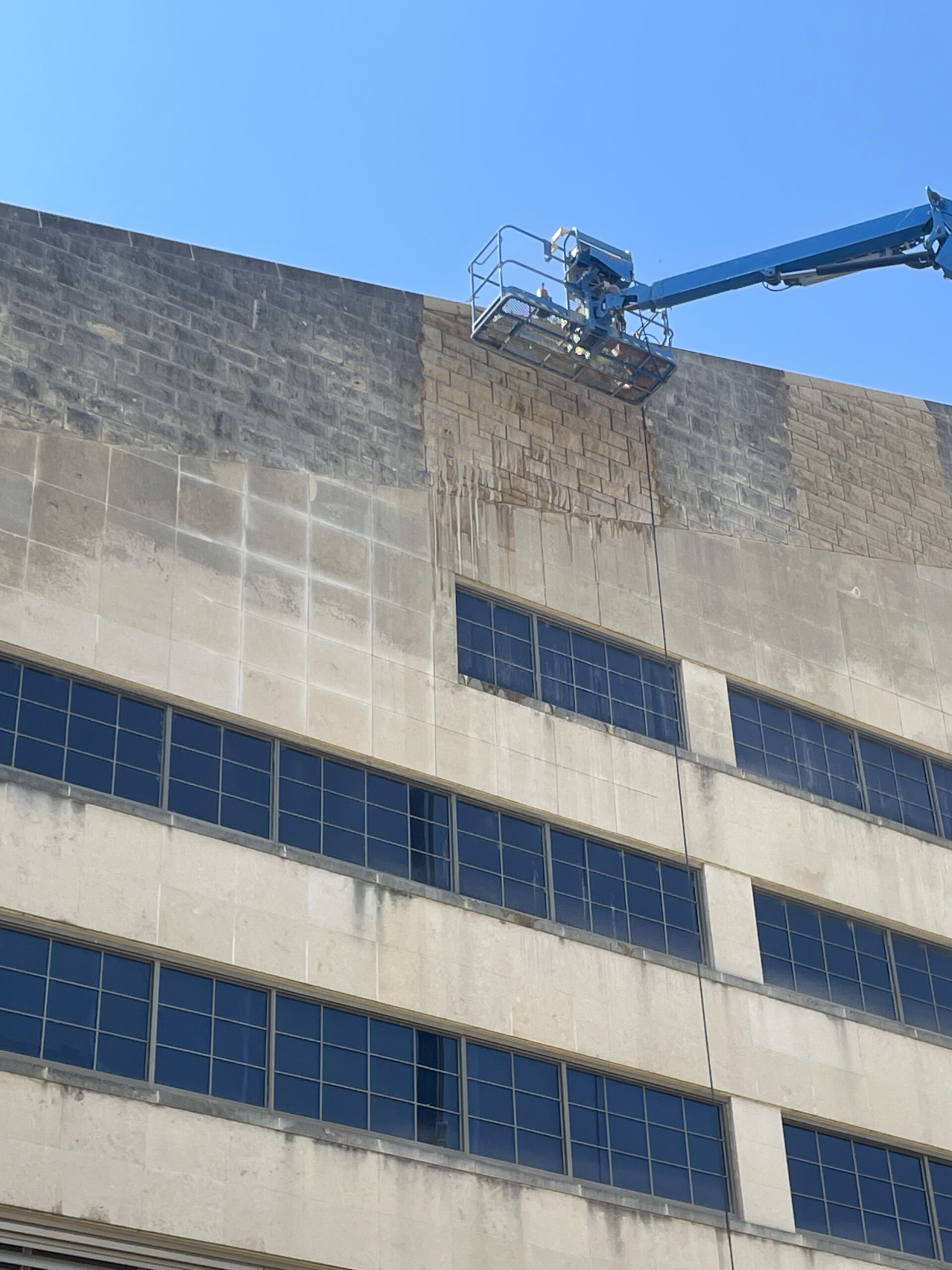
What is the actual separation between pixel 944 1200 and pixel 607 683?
9488 mm

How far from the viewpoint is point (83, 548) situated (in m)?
25.1

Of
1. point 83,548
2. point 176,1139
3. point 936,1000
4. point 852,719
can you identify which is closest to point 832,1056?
point 936,1000

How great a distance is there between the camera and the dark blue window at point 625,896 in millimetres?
27422

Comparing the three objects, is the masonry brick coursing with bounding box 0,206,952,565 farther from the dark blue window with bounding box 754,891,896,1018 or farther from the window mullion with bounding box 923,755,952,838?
the dark blue window with bounding box 754,891,896,1018

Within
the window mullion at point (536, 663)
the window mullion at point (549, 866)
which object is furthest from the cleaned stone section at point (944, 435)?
the window mullion at point (549, 866)

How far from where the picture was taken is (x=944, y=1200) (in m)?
28.5

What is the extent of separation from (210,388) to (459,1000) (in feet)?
31.7

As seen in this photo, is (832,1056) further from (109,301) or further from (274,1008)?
(109,301)

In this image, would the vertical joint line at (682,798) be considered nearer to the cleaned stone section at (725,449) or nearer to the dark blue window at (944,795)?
the cleaned stone section at (725,449)

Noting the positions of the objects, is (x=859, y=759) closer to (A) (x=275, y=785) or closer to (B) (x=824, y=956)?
(B) (x=824, y=956)

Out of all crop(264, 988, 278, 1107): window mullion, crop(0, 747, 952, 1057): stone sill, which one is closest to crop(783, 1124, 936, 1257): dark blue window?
crop(0, 747, 952, 1057): stone sill

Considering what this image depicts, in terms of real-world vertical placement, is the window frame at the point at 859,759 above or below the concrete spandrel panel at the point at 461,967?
above

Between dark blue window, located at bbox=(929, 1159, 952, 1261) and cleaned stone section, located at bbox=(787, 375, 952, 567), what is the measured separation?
36.2 feet

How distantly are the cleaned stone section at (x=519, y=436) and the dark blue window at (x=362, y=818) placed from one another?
16.8 feet
